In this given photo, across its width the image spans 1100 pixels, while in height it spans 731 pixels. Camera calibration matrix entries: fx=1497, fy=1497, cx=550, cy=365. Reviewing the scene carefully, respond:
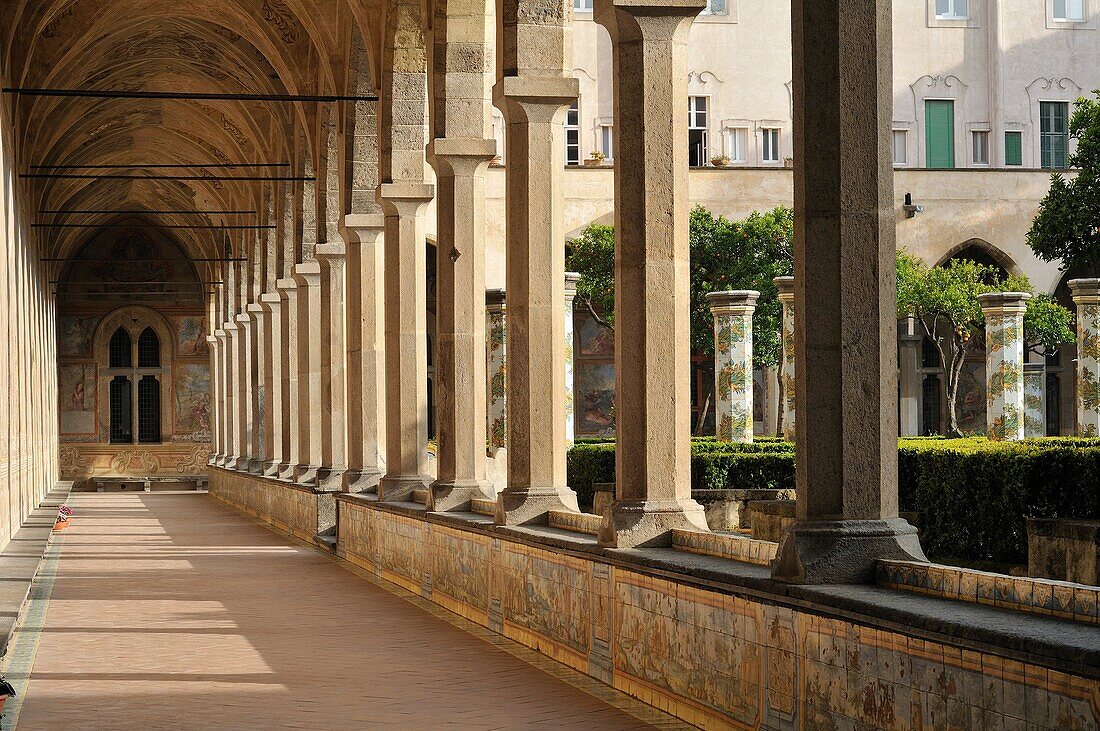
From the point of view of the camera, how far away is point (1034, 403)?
27.2 meters

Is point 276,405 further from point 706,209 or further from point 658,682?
point 658,682

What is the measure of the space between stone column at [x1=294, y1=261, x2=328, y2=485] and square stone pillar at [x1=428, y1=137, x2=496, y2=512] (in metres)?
9.98

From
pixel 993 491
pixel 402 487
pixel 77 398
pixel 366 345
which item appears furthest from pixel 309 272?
pixel 77 398

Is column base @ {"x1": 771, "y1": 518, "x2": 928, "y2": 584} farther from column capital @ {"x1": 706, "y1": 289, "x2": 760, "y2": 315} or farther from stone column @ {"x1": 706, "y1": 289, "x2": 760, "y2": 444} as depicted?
stone column @ {"x1": 706, "y1": 289, "x2": 760, "y2": 444}

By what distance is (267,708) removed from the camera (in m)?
7.69

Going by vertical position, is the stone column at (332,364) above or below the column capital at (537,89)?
below

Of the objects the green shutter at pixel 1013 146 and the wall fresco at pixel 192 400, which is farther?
the wall fresco at pixel 192 400

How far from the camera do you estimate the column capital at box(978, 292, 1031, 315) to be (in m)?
22.5

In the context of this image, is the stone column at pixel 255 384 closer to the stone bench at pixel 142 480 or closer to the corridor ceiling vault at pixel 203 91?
the corridor ceiling vault at pixel 203 91

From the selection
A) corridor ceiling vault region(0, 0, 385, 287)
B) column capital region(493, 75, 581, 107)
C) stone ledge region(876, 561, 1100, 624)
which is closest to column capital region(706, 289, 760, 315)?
corridor ceiling vault region(0, 0, 385, 287)

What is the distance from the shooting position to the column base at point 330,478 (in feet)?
66.1

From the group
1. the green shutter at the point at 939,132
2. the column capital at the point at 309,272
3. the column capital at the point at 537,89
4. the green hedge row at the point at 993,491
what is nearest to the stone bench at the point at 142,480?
the green shutter at the point at 939,132

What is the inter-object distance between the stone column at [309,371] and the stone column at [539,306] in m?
12.3

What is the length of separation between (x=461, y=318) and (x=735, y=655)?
6.67 metres
